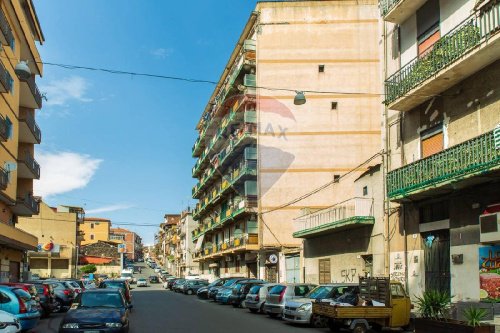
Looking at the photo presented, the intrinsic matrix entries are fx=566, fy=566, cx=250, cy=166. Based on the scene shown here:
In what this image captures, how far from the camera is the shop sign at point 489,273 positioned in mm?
16375

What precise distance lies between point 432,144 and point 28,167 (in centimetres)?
2906

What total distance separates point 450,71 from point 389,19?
560 cm

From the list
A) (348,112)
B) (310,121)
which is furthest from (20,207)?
(348,112)

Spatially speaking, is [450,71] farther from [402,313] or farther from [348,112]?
[348,112]

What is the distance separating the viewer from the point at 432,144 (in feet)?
67.2

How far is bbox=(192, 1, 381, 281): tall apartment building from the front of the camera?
141ft

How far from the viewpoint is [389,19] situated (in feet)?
73.9

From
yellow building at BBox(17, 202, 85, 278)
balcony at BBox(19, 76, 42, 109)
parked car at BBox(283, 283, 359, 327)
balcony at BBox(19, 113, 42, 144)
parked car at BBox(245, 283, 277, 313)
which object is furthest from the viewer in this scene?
yellow building at BBox(17, 202, 85, 278)

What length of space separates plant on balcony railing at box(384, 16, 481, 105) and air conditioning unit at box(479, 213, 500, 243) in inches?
191

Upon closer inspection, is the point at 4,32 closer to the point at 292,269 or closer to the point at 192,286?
the point at 292,269

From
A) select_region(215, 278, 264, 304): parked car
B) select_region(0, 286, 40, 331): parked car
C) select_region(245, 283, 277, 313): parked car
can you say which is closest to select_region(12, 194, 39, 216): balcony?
select_region(215, 278, 264, 304): parked car

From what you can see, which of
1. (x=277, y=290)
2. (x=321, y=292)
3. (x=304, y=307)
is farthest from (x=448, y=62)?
(x=277, y=290)

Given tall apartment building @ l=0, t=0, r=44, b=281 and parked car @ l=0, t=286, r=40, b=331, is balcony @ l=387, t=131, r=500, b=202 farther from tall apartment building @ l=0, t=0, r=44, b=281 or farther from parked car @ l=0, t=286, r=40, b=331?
tall apartment building @ l=0, t=0, r=44, b=281

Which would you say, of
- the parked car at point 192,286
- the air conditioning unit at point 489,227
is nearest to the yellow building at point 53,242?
the parked car at point 192,286
